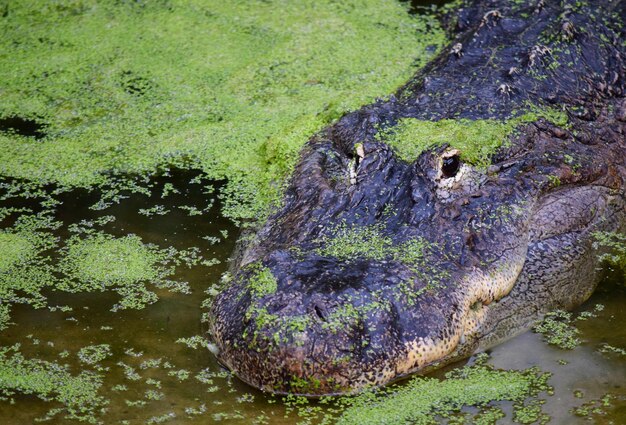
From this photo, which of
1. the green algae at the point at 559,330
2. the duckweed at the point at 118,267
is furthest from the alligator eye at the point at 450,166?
the duckweed at the point at 118,267

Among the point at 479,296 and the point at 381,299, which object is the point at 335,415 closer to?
the point at 381,299

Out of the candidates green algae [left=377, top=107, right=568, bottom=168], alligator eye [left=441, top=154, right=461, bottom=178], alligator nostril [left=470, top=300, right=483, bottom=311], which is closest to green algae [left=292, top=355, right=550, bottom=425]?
alligator nostril [left=470, top=300, right=483, bottom=311]

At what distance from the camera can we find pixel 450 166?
183 inches

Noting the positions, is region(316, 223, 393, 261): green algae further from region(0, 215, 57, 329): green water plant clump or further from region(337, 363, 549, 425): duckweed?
region(0, 215, 57, 329): green water plant clump

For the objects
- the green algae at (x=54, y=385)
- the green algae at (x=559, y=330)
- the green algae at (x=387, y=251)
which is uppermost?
the green algae at (x=387, y=251)

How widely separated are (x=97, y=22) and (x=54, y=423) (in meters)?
5.16

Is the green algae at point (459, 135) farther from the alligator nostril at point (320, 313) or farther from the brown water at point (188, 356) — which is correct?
the alligator nostril at point (320, 313)

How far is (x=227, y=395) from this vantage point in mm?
3988

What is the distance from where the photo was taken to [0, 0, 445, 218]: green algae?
6234 mm

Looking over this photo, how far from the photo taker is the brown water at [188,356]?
389 centimetres

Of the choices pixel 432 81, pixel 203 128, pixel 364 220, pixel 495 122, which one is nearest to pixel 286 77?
pixel 203 128

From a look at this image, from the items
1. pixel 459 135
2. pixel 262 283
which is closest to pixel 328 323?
pixel 262 283

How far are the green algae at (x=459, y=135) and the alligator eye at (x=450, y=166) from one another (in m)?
0.08

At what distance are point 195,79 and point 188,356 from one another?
3.50m
